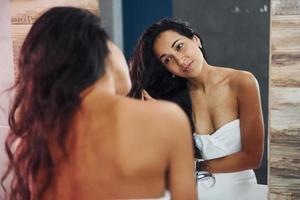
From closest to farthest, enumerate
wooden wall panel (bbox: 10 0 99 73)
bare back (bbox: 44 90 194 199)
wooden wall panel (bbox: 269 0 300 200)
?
bare back (bbox: 44 90 194 199) < wooden wall panel (bbox: 269 0 300 200) < wooden wall panel (bbox: 10 0 99 73)

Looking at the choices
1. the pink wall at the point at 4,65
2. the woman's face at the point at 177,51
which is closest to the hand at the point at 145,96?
the woman's face at the point at 177,51

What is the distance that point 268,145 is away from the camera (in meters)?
1.22

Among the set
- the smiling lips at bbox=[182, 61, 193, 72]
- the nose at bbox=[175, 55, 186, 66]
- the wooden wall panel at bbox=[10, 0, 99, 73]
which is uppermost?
the wooden wall panel at bbox=[10, 0, 99, 73]

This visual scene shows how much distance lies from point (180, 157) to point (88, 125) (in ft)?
0.71

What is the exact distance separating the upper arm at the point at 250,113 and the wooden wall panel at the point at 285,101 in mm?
39

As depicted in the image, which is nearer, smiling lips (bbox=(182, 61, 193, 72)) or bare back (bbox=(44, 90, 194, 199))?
bare back (bbox=(44, 90, 194, 199))

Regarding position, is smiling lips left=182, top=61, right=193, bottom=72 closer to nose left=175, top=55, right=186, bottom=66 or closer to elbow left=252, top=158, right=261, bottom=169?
nose left=175, top=55, right=186, bottom=66

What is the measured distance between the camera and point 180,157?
2.90 ft

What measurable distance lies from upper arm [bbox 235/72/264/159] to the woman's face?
5.9 inches

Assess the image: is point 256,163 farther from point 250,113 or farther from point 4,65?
point 4,65

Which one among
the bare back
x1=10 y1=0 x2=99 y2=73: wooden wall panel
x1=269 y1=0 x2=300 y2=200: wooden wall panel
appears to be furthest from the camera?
x1=10 y1=0 x2=99 y2=73: wooden wall panel

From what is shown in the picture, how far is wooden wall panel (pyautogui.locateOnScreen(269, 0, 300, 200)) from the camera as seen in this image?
114cm

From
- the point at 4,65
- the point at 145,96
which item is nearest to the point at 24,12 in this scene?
the point at 4,65

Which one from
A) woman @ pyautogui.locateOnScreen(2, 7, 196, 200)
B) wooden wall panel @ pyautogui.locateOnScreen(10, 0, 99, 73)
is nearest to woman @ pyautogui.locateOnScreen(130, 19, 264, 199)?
woman @ pyautogui.locateOnScreen(2, 7, 196, 200)
